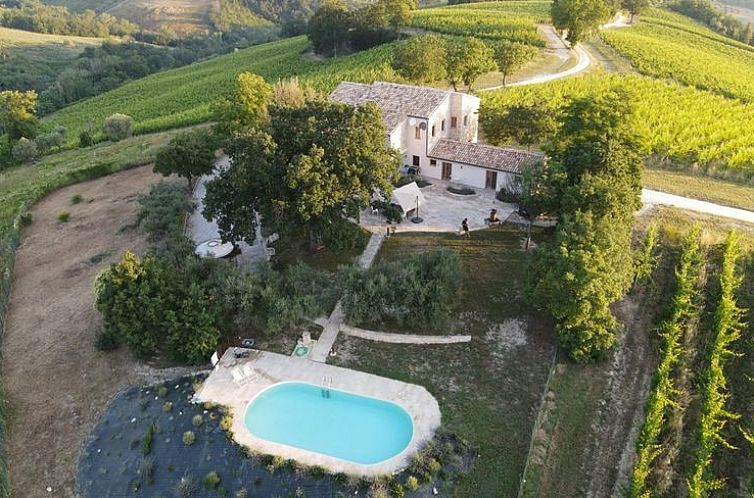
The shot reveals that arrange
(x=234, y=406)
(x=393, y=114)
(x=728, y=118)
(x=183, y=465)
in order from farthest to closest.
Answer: (x=728, y=118)
(x=393, y=114)
(x=234, y=406)
(x=183, y=465)

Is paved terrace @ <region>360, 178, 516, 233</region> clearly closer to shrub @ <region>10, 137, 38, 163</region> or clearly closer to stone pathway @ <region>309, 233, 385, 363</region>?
stone pathway @ <region>309, 233, 385, 363</region>

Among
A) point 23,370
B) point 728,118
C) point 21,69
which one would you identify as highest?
point 728,118

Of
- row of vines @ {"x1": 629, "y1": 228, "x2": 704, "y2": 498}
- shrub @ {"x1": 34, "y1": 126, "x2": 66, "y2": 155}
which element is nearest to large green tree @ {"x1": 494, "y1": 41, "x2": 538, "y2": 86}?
row of vines @ {"x1": 629, "y1": 228, "x2": 704, "y2": 498}

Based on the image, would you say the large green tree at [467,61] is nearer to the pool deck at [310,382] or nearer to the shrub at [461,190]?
the shrub at [461,190]

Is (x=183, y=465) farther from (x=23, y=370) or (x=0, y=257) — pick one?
(x=0, y=257)

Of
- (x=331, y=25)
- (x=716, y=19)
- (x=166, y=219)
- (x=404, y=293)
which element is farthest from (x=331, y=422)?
(x=716, y=19)

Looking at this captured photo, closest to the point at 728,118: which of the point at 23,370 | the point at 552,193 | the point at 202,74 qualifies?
the point at 552,193

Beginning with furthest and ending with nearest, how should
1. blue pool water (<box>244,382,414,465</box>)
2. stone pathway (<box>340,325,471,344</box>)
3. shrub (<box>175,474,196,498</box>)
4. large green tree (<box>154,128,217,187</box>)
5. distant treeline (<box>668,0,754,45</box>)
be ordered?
distant treeline (<box>668,0,754,45</box>) → large green tree (<box>154,128,217,187</box>) → stone pathway (<box>340,325,471,344</box>) → blue pool water (<box>244,382,414,465</box>) → shrub (<box>175,474,196,498</box>)
